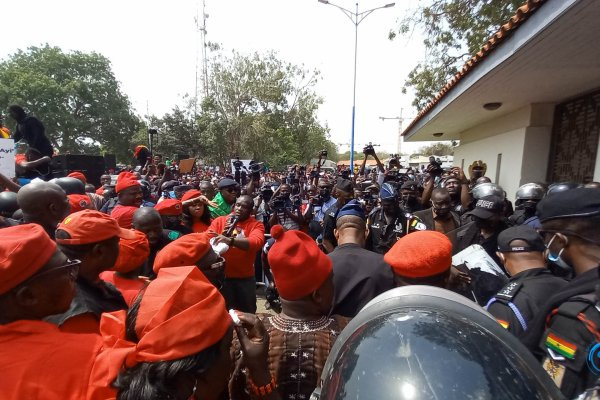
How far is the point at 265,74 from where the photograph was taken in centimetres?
3050

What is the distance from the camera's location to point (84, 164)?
9672mm

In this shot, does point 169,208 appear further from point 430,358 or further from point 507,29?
point 507,29

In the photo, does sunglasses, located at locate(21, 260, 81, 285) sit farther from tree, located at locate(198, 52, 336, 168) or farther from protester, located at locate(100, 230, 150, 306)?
tree, located at locate(198, 52, 336, 168)

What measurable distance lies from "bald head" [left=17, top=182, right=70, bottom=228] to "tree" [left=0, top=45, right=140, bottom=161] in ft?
134

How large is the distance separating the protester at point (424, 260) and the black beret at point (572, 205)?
48 cm

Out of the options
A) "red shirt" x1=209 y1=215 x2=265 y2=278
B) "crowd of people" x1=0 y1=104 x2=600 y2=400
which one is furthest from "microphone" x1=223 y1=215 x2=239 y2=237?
"crowd of people" x1=0 y1=104 x2=600 y2=400

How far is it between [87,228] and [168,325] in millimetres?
1146

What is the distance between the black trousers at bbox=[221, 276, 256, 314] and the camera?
154 inches

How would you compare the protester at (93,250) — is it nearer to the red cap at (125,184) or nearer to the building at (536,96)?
the red cap at (125,184)

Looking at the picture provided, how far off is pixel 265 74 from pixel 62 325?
30908 mm

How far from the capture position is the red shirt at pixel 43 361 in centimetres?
114

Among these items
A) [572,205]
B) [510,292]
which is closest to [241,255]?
[510,292]

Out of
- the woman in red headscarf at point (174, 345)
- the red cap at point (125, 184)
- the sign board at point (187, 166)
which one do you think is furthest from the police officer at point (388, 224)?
the sign board at point (187, 166)

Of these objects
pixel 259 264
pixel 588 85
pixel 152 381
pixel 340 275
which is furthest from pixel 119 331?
pixel 588 85
